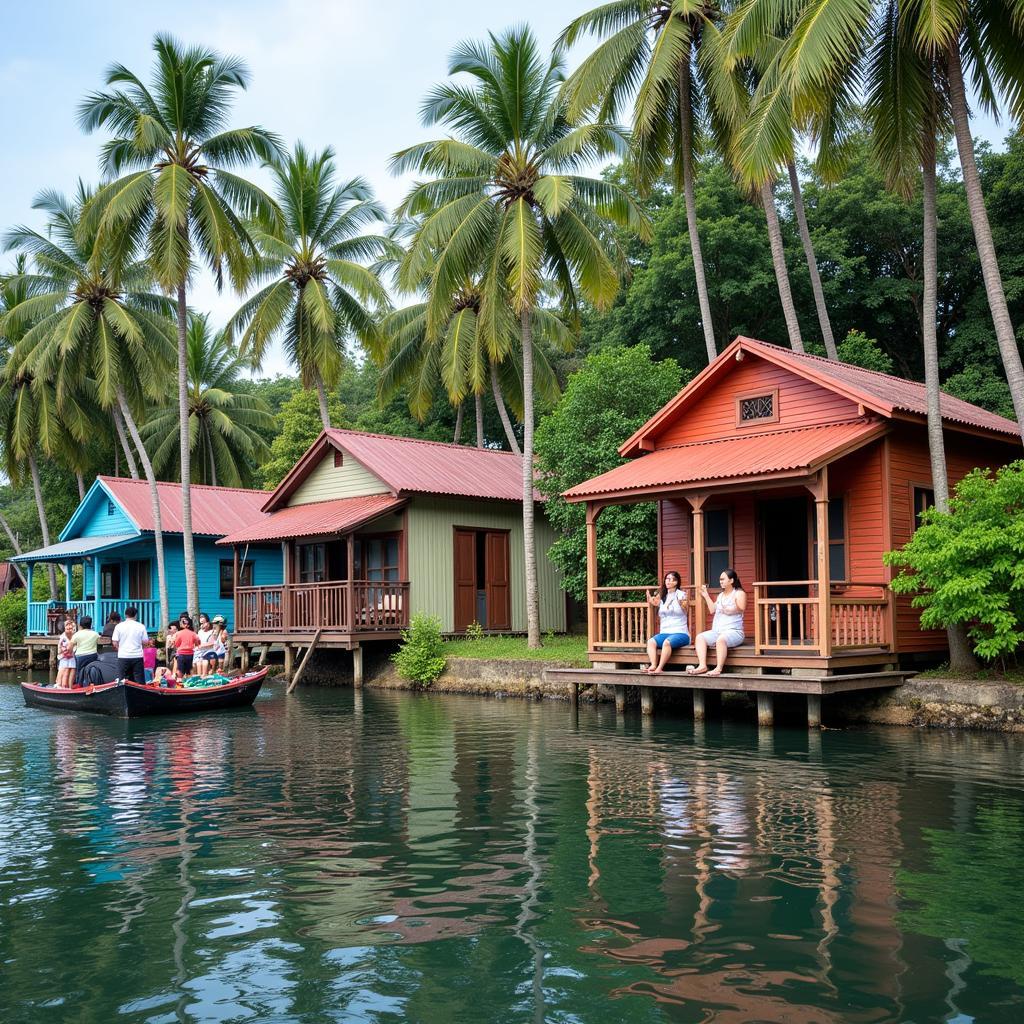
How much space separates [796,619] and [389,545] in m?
12.3

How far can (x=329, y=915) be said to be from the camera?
24.0 ft

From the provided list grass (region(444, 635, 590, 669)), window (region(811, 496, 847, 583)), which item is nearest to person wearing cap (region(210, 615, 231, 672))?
grass (region(444, 635, 590, 669))

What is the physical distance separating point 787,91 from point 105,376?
2426cm

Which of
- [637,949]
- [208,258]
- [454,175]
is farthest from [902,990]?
[208,258]

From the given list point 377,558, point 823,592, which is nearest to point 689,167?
point 823,592

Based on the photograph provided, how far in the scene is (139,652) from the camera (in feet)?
68.6

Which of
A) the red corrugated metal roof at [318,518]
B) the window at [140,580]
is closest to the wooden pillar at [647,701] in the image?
the red corrugated metal roof at [318,518]

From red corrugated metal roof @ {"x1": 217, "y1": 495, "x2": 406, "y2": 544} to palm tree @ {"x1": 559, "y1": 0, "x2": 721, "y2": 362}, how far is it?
9.02 metres

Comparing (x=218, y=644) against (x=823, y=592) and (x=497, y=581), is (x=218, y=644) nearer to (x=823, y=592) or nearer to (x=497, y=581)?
(x=497, y=581)

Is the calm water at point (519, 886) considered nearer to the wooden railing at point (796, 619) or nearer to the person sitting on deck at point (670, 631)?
the wooden railing at point (796, 619)

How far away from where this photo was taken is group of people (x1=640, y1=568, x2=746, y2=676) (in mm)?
17344

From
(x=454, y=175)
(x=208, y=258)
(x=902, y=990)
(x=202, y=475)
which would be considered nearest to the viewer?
(x=902, y=990)

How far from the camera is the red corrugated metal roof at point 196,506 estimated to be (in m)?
36.2

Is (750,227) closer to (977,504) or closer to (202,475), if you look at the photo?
(977,504)
